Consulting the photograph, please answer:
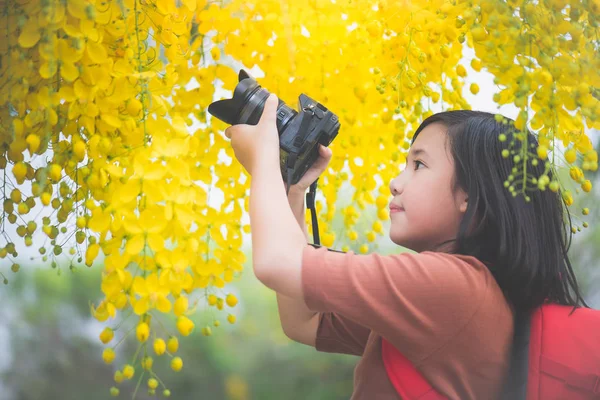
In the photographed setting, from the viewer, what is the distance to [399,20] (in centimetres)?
91

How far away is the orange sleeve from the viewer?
2.37ft

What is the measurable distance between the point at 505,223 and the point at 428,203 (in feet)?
0.32

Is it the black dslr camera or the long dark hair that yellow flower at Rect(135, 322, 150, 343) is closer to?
the black dslr camera

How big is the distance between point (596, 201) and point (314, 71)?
122 centimetres

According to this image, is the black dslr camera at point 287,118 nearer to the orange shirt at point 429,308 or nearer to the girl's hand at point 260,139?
the girl's hand at point 260,139

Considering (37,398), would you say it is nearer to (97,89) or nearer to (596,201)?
(97,89)

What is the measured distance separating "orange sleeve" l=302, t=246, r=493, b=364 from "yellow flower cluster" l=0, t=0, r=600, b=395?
138 millimetres

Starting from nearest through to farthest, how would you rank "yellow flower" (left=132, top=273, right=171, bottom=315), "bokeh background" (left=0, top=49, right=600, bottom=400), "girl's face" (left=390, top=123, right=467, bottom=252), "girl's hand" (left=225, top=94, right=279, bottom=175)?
1. "yellow flower" (left=132, top=273, right=171, bottom=315)
2. "girl's hand" (left=225, top=94, right=279, bottom=175)
3. "girl's face" (left=390, top=123, right=467, bottom=252)
4. "bokeh background" (left=0, top=49, right=600, bottom=400)

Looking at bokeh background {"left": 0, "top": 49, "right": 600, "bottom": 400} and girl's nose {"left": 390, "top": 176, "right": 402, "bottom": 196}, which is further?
bokeh background {"left": 0, "top": 49, "right": 600, "bottom": 400}

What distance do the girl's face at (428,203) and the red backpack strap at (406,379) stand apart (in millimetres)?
146

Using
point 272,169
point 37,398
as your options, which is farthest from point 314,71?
point 37,398

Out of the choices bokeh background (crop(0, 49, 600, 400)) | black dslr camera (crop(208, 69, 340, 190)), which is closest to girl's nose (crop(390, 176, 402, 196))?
black dslr camera (crop(208, 69, 340, 190))

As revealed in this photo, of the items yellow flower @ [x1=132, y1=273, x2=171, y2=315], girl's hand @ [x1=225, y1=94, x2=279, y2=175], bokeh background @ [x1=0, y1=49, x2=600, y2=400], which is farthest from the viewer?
bokeh background @ [x1=0, y1=49, x2=600, y2=400]

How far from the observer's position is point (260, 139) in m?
0.78
